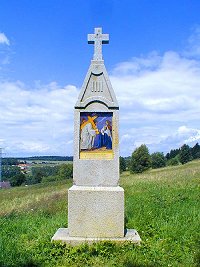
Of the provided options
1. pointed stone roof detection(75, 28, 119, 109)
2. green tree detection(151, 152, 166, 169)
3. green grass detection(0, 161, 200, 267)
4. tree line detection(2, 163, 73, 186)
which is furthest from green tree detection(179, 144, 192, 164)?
pointed stone roof detection(75, 28, 119, 109)

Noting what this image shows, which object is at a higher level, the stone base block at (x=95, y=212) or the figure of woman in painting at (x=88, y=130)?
the figure of woman in painting at (x=88, y=130)

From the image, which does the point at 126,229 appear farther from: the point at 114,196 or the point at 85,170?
the point at 85,170

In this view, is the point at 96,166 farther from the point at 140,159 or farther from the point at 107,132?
the point at 140,159

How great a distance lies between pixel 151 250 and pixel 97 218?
1254 millimetres

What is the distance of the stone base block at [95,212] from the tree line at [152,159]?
62.1 metres

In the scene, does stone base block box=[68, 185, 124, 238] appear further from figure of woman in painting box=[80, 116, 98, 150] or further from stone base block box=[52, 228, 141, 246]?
figure of woman in painting box=[80, 116, 98, 150]

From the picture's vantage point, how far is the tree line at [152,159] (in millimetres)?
72375

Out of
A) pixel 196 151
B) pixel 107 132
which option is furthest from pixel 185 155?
pixel 107 132

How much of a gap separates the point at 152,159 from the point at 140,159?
17191 mm

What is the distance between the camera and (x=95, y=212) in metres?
6.90

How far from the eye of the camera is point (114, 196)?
6879 mm

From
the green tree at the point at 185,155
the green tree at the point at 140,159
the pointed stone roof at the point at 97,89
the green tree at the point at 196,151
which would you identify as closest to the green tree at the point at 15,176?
the green tree at the point at 140,159

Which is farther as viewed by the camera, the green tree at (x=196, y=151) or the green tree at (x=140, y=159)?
the green tree at (x=196, y=151)

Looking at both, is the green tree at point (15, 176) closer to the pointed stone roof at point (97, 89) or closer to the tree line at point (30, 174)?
the tree line at point (30, 174)
